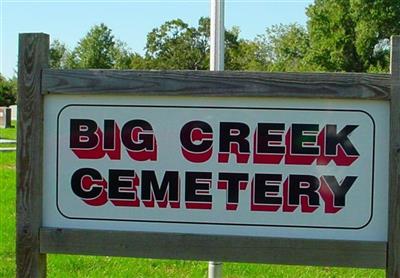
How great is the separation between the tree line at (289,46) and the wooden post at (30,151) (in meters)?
29.5

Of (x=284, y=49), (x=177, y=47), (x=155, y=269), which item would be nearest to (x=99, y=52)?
(x=177, y=47)

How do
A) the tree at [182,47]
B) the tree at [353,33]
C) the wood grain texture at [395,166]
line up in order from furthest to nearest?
the tree at [182,47], the tree at [353,33], the wood grain texture at [395,166]

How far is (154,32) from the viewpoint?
213 ft

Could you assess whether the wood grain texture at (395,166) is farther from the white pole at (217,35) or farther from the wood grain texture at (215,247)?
the white pole at (217,35)

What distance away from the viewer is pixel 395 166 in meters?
2.64

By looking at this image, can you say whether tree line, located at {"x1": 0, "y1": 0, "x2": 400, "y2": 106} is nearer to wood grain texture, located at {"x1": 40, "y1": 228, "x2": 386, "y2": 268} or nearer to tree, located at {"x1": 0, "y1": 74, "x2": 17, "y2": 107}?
tree, located at {"x1": 0, "y1": 74, "x2": 17, "y2": 107}

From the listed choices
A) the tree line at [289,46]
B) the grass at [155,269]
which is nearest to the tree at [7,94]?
the tree line at [289,46]

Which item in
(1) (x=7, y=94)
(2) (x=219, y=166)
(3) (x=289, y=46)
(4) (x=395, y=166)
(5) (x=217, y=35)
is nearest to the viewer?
(4) (x=395, y=166)

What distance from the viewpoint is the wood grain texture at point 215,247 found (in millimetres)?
2682

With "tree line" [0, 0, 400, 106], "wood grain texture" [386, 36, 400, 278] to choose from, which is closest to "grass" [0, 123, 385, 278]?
"wood grain texture" [386, 36, 400, 278]

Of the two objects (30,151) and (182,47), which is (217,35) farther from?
(182,47)

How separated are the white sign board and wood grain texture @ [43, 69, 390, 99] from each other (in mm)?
44

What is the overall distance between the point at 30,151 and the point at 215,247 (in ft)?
3.06

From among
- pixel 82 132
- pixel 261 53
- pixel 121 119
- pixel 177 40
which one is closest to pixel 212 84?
pixel 121 119
